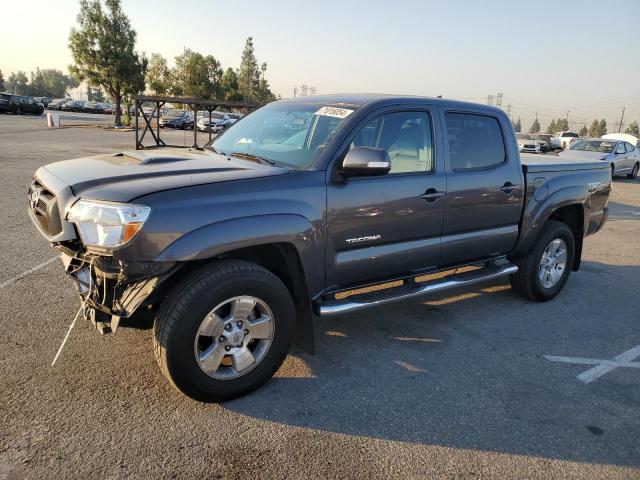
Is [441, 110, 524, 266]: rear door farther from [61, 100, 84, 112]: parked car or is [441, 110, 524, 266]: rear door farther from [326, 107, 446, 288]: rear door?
[61, 100, 84, 112]: parked car


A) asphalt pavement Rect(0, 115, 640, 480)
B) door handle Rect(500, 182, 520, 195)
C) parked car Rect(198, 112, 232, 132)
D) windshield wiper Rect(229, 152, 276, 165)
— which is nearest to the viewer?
asphalt pavement Rect(0, 115, 640, 480)

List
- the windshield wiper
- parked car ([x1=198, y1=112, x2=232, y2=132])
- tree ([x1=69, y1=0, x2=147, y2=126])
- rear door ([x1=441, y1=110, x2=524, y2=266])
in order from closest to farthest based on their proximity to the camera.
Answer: the windshield wiper → rear door ([x1=441, y1=110, x2=524, y2=266]) → tree ([x1=69, y1=0, x2=147, y2=126]) → parked car ([x1=198, y1=112, x2=232, y2=132])

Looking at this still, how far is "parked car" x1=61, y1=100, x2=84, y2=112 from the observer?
190ft

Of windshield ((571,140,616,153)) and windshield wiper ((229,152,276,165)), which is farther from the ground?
windshield ((571,140,616,153))

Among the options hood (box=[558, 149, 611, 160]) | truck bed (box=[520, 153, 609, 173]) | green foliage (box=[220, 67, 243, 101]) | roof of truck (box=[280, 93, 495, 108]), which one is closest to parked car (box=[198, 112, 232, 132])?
green foliage (box=[220, 67, 243, 101])

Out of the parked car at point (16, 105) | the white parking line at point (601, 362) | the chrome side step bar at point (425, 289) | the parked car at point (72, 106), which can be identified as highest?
the parked car at point (72, 106)

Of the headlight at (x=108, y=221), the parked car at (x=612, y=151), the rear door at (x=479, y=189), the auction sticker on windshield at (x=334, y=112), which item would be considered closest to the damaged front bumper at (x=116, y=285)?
the headlight at (x=108, y=221)

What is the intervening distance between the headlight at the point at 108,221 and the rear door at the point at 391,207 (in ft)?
4.09

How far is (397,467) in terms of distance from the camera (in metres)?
2.61

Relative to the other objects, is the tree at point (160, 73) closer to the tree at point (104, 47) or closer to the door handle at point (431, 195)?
the tree at point (104, 47)

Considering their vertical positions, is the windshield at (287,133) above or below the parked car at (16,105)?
below

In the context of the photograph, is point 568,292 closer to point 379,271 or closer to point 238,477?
point 379,271

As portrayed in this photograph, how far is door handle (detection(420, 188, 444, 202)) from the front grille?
253cm

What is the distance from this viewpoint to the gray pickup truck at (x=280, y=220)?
110 inches
